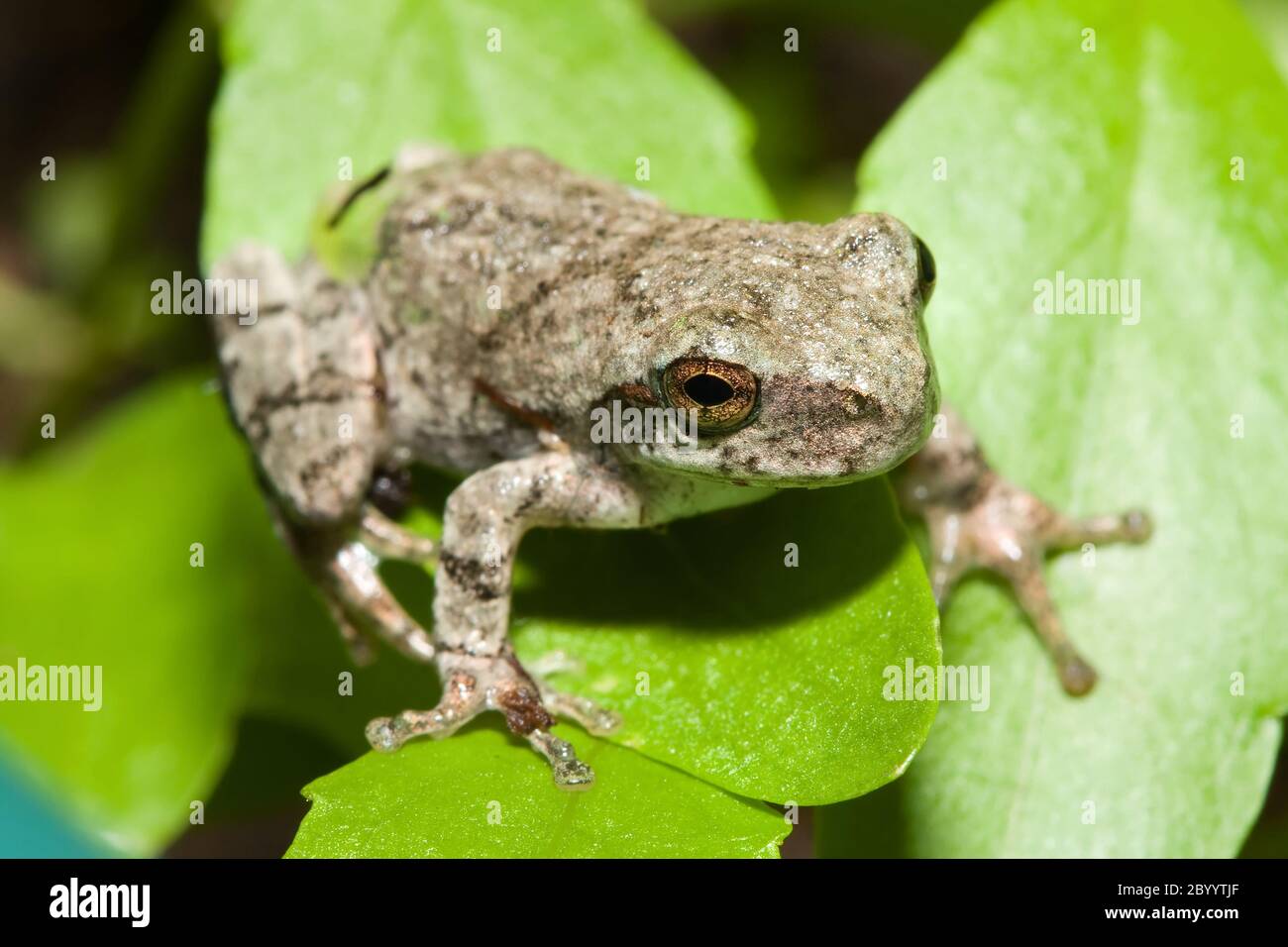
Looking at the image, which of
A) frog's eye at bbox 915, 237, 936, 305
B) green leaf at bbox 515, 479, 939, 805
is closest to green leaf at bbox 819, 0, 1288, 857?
frog's eye at bbox 915, 237, 936, 305

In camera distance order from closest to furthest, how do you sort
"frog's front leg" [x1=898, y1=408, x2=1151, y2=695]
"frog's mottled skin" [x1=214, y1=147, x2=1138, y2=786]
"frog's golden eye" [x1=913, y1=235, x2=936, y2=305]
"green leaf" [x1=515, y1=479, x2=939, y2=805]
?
"green leaf" [x1=515, y1=479, x2=939, y2=805] → "frog's mottled skin" [x1=214, y1=147, x2=1138, y2=786] → "frog's golden eye" [x1=913, y1=235, x2=936, y2=305] → "frog's front leg" [x1=898, y1=408, x2=1151, y2=695]

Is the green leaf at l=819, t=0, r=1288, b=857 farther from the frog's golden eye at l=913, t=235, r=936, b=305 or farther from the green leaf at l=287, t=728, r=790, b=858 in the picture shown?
the green leaf at l=287, t=728, r=790, b=858

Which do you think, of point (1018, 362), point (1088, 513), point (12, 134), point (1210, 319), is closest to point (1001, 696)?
point (1088, 513)

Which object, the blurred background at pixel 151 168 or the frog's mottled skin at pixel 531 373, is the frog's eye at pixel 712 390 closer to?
the frog's mottled skin at pixel 531 373

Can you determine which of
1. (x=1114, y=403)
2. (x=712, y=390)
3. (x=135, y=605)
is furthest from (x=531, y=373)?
(x=135, y=605)

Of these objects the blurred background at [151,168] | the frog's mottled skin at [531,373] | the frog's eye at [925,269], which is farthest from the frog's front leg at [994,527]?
the blurred background at [151,168]

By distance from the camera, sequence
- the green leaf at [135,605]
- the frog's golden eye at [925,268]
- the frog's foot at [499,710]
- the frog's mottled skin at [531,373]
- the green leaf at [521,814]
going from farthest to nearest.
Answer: the green leaf at [135,605] → the frog's golden eye at [925,268] → the frog's mottled skin at [531,373] → the frog's foot at [499,710] → the green leaf at [521,814]

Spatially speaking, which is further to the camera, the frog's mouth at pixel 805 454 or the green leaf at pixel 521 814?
the frog's mouth at pixel 805 454
